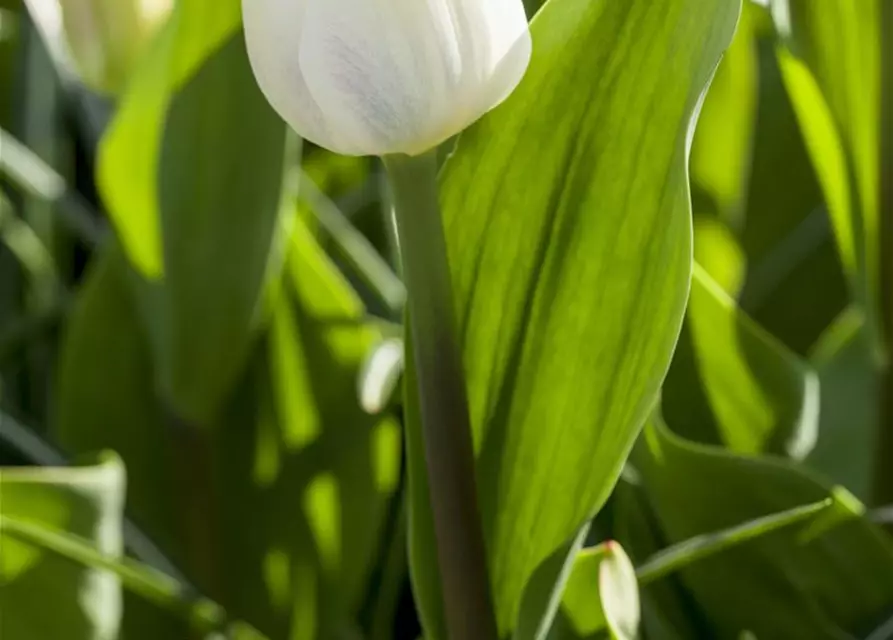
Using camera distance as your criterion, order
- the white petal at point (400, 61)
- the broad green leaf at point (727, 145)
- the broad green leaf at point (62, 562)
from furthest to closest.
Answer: the broad green leaf at point (727, 145) → the broad green leaf at point (62, 562) → the white petal at point (400, 61)

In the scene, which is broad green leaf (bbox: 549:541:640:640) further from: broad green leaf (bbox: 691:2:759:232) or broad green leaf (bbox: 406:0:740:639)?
broad green leaf (bbox: 691:2:759:232)

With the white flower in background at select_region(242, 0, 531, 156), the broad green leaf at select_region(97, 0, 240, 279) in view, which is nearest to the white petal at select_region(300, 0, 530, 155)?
the white flower in background at select_region(242, 0, 531, 156)

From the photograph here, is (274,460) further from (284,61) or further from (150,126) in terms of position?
(284,61)

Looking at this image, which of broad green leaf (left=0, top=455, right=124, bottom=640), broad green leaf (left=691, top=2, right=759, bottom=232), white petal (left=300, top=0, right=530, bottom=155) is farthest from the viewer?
broad green leaf (left=691, top=2, right=759, bottom=232)

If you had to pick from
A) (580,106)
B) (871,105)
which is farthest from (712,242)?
(580,106)

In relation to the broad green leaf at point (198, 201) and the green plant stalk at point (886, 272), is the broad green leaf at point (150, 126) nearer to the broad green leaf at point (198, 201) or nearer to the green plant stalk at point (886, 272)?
the broad green leaf at point (198, 201)

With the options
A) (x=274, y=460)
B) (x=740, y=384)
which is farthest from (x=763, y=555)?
(x=274, y=460)

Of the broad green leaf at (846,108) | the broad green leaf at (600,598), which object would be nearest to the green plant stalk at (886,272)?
the broad green leaf at (846,108)
